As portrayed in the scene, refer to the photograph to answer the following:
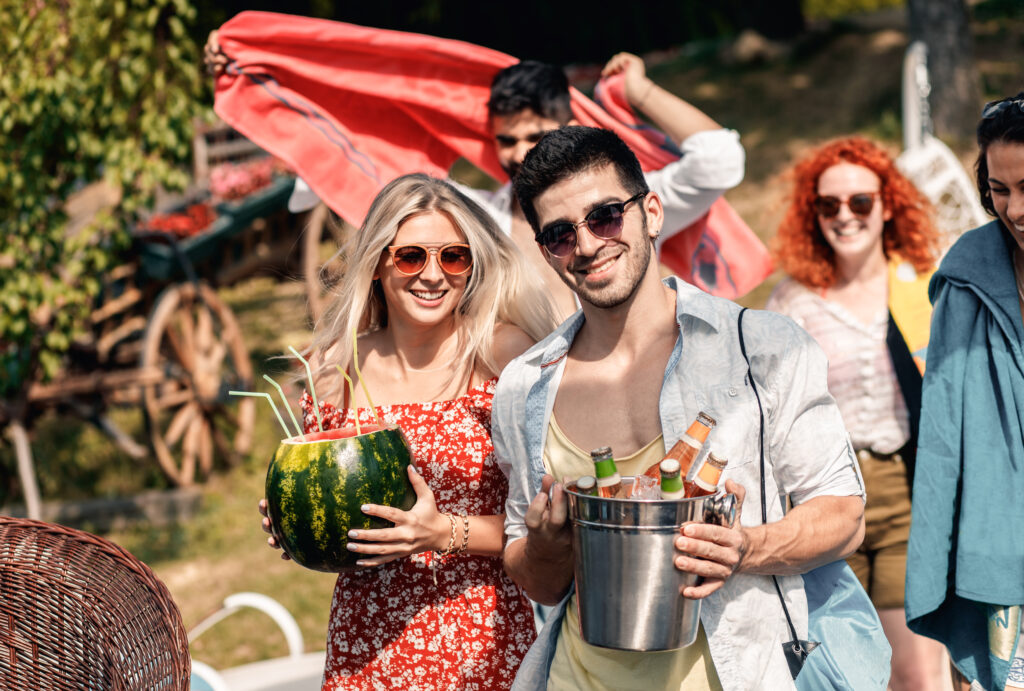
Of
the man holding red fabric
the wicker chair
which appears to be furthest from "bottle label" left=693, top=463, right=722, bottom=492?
the man holding red fabric

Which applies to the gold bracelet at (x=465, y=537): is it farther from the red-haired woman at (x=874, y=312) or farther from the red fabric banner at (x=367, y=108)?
the red fabric banner at (x=367, y=108)

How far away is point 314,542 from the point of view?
2.32m

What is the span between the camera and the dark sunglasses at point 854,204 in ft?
12.7

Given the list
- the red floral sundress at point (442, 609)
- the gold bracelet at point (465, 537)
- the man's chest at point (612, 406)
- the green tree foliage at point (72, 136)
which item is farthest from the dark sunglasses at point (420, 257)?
the green tree foliage at point (72, 136)

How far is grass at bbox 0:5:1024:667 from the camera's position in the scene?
666 centimetres

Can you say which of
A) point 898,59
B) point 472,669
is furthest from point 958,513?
point 898,59

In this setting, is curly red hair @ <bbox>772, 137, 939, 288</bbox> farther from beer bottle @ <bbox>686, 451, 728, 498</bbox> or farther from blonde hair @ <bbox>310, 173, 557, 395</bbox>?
beer bottle @ <bbox>686, 451, 728, 498</bbox>

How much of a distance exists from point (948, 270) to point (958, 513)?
0.61 meters

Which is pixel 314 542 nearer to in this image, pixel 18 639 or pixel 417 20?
pixel 18 639

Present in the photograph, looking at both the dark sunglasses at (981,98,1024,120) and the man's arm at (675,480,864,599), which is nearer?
the man's arm at (675,480,864,599)

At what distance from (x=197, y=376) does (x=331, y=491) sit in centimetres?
659

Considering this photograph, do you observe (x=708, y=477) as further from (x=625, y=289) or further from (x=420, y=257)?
(x=420, y=257)

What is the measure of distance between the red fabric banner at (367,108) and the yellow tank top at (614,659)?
212 centimetres

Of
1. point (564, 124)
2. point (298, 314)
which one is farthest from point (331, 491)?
point (298, 314)
